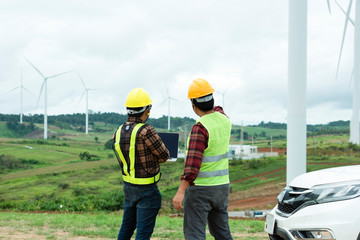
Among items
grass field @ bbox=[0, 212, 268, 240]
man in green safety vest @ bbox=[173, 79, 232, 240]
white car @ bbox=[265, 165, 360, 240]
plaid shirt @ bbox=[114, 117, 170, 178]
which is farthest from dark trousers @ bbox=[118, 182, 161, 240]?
grass field @ bbox=[0, 212, 268, 240]

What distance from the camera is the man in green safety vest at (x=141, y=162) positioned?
3.87 meters

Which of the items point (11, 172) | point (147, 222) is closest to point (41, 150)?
point (11, 172)

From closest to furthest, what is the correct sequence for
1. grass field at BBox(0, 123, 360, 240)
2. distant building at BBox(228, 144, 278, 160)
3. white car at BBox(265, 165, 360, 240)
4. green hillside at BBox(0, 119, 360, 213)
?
white car at BBox(265, 165, 360, 240)
grass field at BBox(0, 123, 360, 240)
green hillside at BBox(0, 119, 360, 213)
distant building at BBox(228, 144, 278, 160)

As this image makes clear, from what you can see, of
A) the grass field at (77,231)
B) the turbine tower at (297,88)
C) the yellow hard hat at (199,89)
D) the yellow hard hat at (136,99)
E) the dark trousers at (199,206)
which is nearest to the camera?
the dark trousers at (199,206)

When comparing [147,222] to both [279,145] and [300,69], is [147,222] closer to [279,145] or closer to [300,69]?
[300,69]

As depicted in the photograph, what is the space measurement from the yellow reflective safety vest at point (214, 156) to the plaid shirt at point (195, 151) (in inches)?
2.3

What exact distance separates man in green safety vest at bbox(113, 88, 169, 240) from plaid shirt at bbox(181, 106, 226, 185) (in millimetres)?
401

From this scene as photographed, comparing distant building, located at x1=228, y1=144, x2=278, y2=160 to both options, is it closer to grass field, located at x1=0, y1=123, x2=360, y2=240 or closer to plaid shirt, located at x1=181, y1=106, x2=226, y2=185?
grass field, located at x1=0, y1=123, x2=360, y2=240

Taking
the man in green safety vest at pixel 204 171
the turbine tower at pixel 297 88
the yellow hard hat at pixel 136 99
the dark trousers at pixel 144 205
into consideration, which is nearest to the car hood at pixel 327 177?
the man in green safety vest at pixel 204 171

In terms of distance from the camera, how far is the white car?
3.51 m

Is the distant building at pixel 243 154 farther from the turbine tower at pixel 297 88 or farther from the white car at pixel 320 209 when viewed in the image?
the white car at pixel 320 209

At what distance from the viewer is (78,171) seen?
34.2m

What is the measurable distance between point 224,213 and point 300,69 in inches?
208

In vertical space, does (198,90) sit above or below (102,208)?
above
